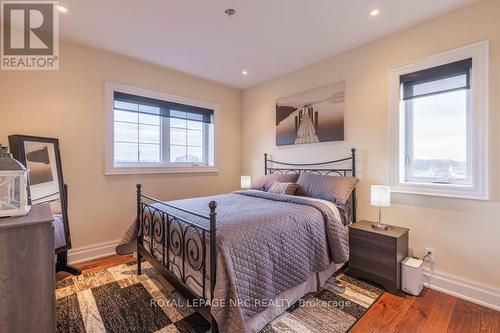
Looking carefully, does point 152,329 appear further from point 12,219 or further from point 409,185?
point 409,185

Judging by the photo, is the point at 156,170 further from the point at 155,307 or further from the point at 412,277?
the point at 412,277

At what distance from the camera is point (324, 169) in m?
3.17

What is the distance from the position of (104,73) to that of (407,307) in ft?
13.4

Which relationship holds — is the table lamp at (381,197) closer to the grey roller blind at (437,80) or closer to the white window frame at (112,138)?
the grey roller blind at (437,80)

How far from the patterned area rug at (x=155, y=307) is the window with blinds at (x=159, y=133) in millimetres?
1526

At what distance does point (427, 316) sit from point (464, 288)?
58 centimetres

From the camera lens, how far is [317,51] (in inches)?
116

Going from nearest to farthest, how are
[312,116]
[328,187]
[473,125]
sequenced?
[473,125], [328,187], [312,116]

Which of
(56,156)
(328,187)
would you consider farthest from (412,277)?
(56,156)

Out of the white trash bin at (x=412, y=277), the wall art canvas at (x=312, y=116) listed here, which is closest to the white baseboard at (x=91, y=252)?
the wall art canvas at (x=312, y=116)

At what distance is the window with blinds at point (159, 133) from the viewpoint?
3.14 m

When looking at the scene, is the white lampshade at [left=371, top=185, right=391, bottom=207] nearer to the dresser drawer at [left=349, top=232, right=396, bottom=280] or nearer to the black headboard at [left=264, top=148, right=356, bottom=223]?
the dresser drawer at [left=349, top=232, right=396, bottom=280]

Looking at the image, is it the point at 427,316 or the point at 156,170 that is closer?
the point at 427,316

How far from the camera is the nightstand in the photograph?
212 cm
